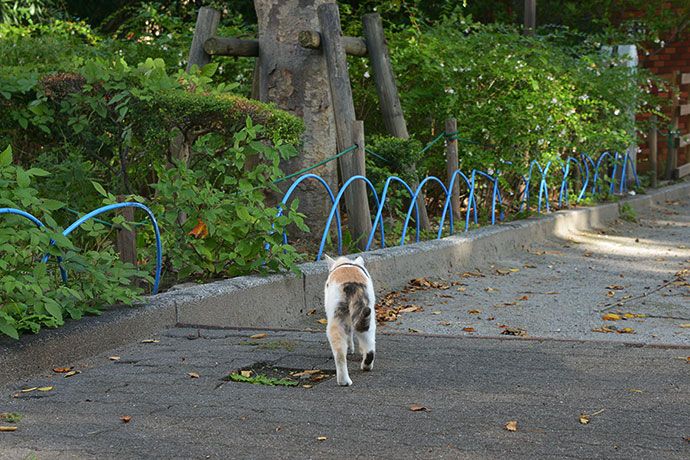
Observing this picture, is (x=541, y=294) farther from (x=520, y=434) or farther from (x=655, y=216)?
(x=655, y=216)

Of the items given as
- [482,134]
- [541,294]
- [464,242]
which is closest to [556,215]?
[482,134]

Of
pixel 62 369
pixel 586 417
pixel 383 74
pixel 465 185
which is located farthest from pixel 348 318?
pixel 465 185

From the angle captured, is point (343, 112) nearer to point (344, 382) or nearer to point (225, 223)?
point (225, 223)

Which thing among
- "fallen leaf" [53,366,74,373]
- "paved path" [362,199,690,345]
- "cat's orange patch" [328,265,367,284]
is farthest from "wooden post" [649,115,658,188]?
"fallen leaf" [53,366,74,373]

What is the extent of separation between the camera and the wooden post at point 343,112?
24.7 ft

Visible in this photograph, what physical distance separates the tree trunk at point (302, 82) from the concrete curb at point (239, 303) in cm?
108

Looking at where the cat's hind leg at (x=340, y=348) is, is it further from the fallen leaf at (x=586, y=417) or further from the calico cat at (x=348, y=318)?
the fallen leaf at (x=586, y=417)

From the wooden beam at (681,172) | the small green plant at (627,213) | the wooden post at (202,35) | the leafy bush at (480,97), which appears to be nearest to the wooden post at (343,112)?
the wooden post at (202,35)

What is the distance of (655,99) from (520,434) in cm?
1224

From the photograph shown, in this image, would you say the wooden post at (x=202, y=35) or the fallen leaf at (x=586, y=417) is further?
the wooden post at (x=202, y=35)

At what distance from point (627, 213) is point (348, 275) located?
30.4 feet

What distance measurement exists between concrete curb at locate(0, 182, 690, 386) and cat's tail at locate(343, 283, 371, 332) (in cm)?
139

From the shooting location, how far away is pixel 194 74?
21.2ft

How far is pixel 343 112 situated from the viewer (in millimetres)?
7598
